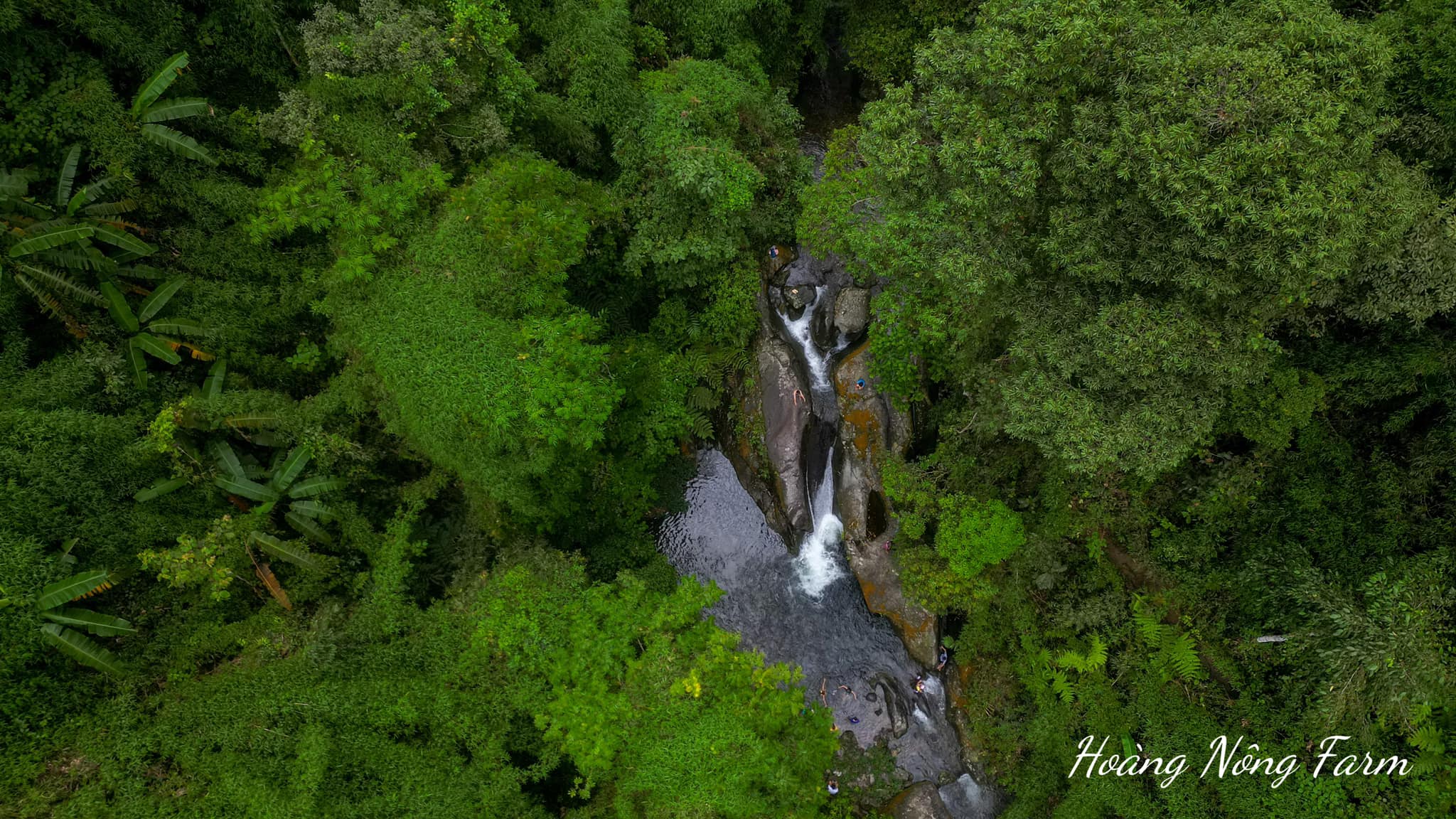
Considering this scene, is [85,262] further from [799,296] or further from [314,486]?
[799,296]

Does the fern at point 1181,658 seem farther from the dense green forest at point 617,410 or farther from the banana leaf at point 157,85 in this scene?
the banana leaf at point 157,85

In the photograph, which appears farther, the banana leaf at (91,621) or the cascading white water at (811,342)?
the cascading white water at (811,342)

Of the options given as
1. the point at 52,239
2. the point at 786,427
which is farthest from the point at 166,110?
the point at 786,427

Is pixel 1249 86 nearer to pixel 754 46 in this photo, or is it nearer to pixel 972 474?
pixel 972 474

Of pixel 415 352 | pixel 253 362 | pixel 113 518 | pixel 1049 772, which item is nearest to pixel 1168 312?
pixel 1049 772

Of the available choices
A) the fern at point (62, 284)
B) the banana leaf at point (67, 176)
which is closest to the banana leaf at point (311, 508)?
the fern at point (62, 284)

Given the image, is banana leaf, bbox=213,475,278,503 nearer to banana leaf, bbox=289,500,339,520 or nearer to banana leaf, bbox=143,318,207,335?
banana leaf, bbox=289,500,339,520

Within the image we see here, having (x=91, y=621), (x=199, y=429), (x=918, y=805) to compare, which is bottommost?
(x=918, y=805)
